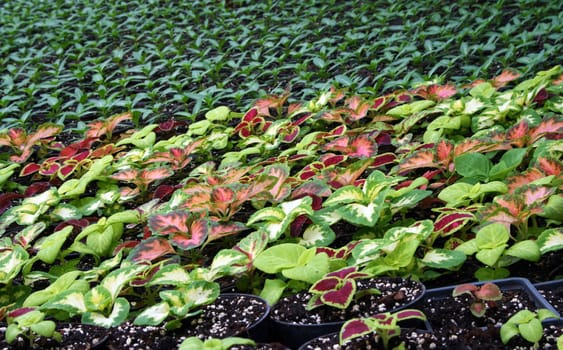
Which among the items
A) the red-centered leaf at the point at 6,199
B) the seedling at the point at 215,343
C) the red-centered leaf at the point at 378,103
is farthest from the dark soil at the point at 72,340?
the red-centered leaf at the point at 378,103

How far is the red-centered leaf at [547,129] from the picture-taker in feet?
8.11

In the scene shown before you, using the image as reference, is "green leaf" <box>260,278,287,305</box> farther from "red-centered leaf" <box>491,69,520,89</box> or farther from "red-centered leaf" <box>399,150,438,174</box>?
"red-centered leaf" <box>491,69,520,89</box>

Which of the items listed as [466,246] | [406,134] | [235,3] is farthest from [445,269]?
[235,3]

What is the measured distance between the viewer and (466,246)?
1885 mm

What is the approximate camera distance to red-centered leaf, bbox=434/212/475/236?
77.5 inches

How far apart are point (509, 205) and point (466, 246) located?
0.63 feet

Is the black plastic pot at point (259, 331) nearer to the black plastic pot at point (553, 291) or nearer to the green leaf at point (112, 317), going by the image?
the green leaf at point (112, 317)

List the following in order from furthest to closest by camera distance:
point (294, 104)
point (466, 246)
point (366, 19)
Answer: point (366, 19) < point (294, 104) < point (466, 246)

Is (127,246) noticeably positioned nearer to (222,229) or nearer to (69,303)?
(222,229)

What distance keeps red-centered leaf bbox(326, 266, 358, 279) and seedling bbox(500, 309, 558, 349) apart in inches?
15.6

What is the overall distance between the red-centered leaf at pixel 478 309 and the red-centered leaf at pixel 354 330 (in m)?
0.31

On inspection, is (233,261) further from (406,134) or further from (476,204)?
(406,134)

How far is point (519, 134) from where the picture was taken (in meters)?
2.51

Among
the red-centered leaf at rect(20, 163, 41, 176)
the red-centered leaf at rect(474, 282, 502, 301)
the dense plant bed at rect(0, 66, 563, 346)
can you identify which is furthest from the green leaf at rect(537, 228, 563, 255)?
the red-centered leaf at rect(20, 163, 41, 176)
